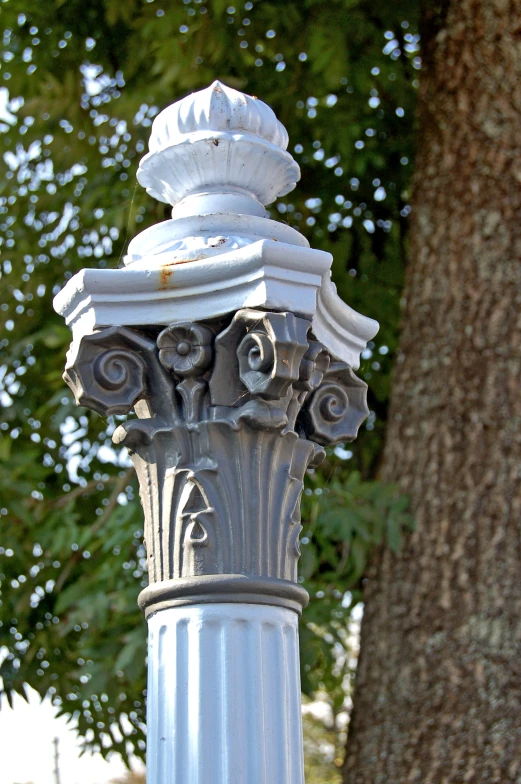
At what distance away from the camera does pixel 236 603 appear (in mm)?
2045

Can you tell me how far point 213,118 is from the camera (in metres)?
2.35

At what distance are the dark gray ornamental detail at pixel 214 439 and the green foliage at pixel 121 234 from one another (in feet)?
8.78

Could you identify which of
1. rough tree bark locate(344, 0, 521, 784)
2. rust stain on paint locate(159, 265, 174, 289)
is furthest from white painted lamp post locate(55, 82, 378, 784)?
rough tree bark locate(344, 0, 521, 784)

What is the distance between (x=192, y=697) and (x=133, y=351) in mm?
661

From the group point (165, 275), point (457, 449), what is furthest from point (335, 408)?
point (457, 449)

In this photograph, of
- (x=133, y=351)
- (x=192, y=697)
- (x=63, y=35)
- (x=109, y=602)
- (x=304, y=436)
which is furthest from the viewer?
(x=63, y=35)

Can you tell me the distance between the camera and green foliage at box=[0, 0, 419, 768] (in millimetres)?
5141

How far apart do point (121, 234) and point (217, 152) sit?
3968 millimetres

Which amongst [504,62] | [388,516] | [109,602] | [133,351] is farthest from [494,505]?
[133,351]

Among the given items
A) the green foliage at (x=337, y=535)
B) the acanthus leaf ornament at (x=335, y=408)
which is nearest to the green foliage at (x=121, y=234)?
the green foliage at (x=337, y=535)

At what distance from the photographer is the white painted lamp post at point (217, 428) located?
2.01 meters

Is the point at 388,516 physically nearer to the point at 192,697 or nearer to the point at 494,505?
the point at 494,505

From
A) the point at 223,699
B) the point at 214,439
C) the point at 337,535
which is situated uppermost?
the point at 337,535

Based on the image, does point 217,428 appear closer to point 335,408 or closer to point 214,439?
point 214,439
